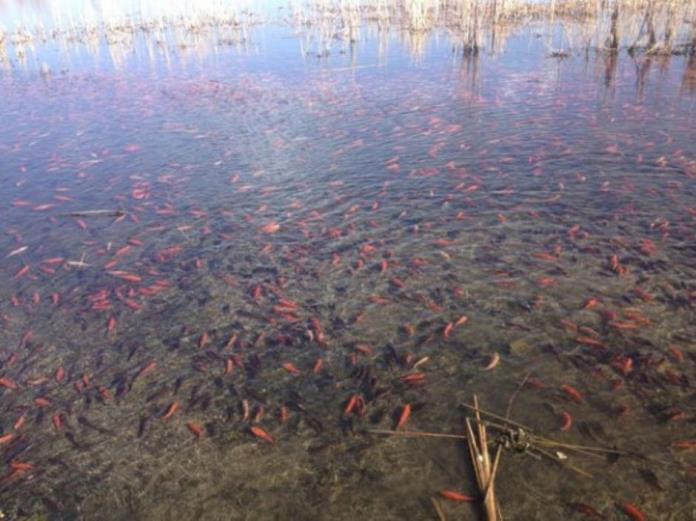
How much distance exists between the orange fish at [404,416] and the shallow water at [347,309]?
76 millimetres

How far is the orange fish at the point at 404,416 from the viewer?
5.63m

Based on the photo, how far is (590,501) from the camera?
466cm

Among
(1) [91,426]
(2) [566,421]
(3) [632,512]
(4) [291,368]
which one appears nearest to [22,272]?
(1) [91,426]

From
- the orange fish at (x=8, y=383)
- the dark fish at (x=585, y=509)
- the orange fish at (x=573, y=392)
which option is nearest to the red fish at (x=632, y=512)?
the dark fish at (x=585, y=509)

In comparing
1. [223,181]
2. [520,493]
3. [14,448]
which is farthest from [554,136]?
[14,448]

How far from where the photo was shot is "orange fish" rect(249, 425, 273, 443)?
5.61 meters

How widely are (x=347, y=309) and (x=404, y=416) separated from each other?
2210mm

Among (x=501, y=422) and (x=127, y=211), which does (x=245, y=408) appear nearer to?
(x=501, y=422)

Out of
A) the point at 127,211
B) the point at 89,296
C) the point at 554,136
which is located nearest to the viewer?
the point at 89,296

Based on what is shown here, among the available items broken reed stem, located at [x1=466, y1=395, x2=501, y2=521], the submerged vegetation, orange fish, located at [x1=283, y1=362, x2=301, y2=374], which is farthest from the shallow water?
the submerged vegetation

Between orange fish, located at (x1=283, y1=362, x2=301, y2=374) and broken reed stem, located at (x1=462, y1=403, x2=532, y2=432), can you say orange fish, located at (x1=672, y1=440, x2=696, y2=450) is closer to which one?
broken reed stem, located at (x1=462, y1=403, x2=532, y2=432)

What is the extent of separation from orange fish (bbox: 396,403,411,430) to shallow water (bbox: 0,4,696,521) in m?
0.08

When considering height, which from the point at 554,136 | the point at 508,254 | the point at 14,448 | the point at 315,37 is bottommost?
the point at 14,448

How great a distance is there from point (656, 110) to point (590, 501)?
44.1ft
